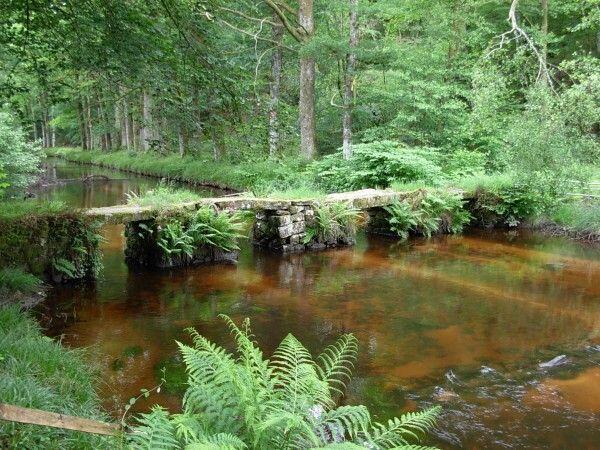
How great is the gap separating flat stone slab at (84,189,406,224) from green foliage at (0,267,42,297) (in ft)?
4.93

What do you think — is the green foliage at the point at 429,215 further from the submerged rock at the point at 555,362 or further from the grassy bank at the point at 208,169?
the submerged rock at the point at 555,362

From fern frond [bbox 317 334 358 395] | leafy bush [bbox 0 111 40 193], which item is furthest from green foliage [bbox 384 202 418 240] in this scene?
leafy bush [bbox 0 111 40 193]

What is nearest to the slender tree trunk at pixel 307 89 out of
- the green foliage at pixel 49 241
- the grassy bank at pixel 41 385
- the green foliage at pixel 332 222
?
the green foliage at pixel 332 222

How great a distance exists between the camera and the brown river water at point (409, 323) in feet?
16.9

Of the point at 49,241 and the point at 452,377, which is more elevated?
the point at 49,241

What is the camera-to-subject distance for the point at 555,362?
6.27 m

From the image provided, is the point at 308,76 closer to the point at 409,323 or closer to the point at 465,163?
the point at 465,163

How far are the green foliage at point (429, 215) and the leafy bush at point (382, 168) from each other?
1.07 meters

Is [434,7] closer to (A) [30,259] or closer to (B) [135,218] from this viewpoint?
(B) [135,218]

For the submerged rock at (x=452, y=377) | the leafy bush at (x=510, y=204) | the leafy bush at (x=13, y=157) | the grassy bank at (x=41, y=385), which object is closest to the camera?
the grassy bank at (x=41, y=385)

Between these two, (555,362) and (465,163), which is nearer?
(555,362)

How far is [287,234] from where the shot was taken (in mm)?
11875

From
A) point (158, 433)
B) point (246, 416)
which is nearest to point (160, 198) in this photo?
point (158, 433)

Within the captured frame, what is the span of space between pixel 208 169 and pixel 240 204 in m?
12.1
